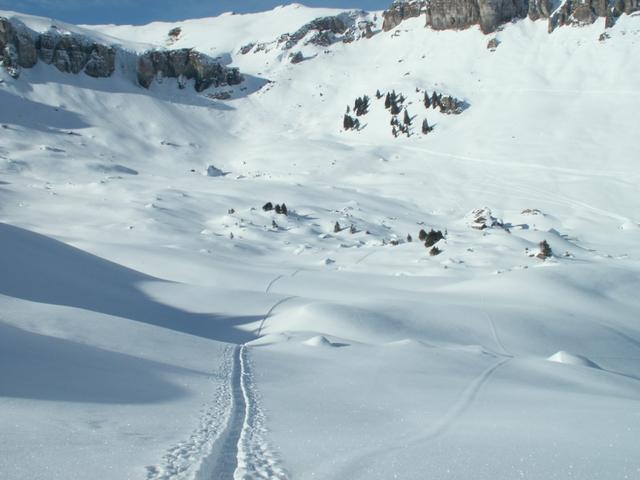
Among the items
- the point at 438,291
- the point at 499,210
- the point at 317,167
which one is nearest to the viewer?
the point at 438,291

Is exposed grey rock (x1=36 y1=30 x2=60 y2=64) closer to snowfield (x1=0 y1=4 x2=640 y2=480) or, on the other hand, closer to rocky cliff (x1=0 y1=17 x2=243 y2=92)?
rocky cliff (x1=0 y1=17 x2=243 y2=92)

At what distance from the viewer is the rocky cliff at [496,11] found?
65625mm

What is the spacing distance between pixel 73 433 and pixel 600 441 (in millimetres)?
4710

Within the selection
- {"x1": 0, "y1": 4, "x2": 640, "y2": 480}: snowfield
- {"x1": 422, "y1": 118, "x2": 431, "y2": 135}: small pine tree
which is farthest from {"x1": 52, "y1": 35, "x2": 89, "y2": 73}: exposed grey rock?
{"x1": 422, "y1": 118, "x2": 431, "y2": 135}: small pine tree

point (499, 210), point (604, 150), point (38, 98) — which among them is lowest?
point (499, 210)

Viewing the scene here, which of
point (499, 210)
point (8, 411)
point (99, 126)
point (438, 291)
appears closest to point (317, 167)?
point (499, 210)

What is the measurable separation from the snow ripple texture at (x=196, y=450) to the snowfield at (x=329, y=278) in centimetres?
3

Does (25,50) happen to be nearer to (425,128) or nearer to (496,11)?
(425,128)

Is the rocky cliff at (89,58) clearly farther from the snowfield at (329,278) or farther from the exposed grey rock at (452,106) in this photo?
the exposed grey rock at (452,106)

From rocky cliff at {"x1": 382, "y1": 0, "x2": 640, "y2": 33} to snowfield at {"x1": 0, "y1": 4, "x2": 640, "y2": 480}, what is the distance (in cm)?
221

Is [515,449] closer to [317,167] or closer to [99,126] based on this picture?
[317,167]

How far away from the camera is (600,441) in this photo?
4840mm

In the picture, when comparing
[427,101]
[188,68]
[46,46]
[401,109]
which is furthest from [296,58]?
[46,46]

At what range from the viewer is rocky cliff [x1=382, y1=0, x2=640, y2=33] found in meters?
65.6
